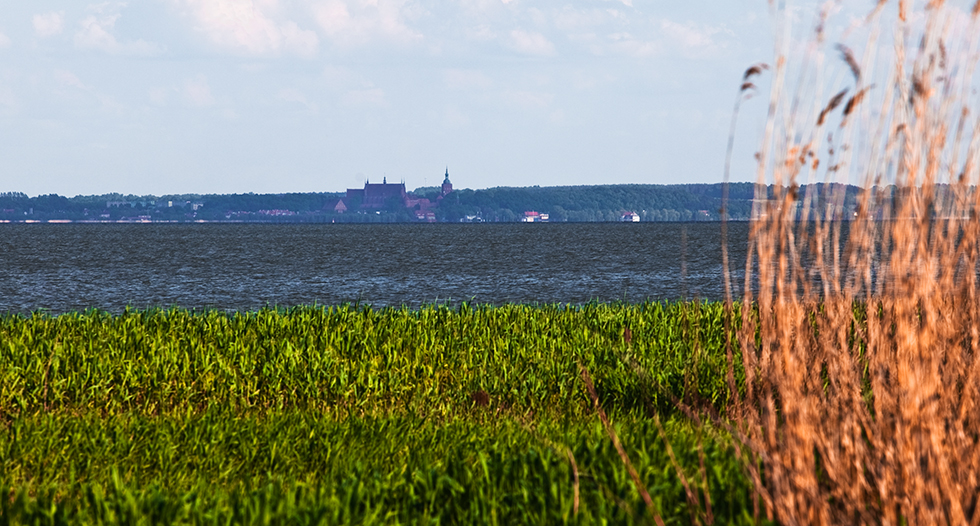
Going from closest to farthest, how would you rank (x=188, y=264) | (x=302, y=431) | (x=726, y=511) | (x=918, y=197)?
(x=918, y=197) → (x=726, y=511) → (x=302, y=431) → (x=188, y=264)

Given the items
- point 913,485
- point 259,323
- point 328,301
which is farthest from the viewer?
point 328,301

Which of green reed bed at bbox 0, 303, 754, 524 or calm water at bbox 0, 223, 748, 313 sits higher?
green reed bed at bbox 0, 303, 754, 524

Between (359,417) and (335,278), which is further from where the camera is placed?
(335,278)

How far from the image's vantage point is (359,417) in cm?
802

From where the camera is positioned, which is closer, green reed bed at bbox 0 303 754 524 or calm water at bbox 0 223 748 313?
green reed bed at bbox 0 303 754 524

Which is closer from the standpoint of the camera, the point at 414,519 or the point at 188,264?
the point at 414,519

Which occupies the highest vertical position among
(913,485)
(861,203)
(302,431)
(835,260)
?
(861,203)

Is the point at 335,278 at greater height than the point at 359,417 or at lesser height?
lesser

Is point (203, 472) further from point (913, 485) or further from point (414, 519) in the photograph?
point (913, 485)

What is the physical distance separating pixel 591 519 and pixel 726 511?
0.71 m

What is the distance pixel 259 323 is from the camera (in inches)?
463

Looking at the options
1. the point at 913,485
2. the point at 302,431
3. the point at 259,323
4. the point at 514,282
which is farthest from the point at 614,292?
the point at 913,485

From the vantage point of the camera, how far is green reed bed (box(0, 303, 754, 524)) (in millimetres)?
4773

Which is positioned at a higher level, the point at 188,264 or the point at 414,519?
the point at 414,519
